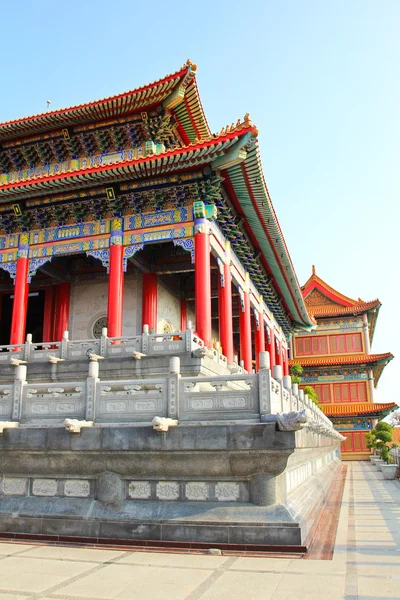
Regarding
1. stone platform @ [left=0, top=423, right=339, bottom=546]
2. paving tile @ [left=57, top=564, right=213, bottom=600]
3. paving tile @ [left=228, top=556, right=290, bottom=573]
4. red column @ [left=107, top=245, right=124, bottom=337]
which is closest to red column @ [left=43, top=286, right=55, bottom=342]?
red column @ [left=107, top=245, right=124, bottom=337]

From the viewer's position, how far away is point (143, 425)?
9.02 metres

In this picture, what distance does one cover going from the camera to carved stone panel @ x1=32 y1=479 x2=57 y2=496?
957 centimetres

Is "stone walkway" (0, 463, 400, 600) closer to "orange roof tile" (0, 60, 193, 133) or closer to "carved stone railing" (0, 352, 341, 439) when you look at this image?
"carved stone railing" (0, 352, 341, 439)

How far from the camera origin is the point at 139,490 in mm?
9086

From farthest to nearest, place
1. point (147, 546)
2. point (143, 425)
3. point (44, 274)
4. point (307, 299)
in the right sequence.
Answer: point (307, 299)
point (44, 274)
point (143, 425)
point (147, 546)

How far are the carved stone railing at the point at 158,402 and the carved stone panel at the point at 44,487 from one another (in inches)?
40.3

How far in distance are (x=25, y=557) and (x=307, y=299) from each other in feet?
130

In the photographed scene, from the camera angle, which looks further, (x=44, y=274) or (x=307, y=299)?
(x=307, y=299)

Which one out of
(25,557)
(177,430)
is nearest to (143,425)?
(177,430)

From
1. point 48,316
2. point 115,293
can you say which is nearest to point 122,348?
point 115,293

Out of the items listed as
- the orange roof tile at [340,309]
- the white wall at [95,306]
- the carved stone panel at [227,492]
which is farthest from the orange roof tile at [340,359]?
the carved stone panel at [227,492]

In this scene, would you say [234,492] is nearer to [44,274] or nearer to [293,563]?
[293,563]

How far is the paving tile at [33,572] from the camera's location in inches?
249

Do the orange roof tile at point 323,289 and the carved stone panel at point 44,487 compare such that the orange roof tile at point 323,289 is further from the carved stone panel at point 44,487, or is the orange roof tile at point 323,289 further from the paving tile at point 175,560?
the paving tile at point 175,560
